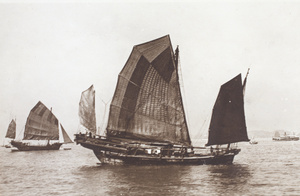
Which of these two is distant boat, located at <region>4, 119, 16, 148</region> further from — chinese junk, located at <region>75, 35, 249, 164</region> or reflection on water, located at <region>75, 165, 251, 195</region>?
reflection on water, located at <region>75, 165, 251, 195</region>

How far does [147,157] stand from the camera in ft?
111

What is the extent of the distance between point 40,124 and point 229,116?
5528cm

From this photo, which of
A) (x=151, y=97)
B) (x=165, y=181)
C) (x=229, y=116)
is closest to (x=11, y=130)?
(x=151, y=97)

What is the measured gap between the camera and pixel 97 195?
2117cm

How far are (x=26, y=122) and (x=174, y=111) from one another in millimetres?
52926

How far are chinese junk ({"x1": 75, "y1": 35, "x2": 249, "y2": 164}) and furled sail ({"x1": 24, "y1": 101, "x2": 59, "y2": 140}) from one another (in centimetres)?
4239

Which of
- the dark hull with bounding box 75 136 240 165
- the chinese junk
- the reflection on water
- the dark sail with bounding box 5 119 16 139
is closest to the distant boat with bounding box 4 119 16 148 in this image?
the dark sail with bounding box 5 119 16 139

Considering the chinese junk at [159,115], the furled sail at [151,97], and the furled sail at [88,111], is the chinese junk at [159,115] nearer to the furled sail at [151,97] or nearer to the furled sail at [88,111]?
the furled sail at [151,97]

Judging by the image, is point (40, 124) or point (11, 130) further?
point (11, 130)

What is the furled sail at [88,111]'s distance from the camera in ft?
174

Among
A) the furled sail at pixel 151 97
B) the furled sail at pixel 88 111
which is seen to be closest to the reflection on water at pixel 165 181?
the furled sail at pixel 151 97

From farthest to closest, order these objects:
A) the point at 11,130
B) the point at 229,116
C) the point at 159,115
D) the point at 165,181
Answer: the point at 11,130, the point at 229,116, the point at 159,115, the point at 165,181

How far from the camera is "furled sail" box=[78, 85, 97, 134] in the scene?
53.0 metres

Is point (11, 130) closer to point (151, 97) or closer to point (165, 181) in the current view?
point (151, 97)
